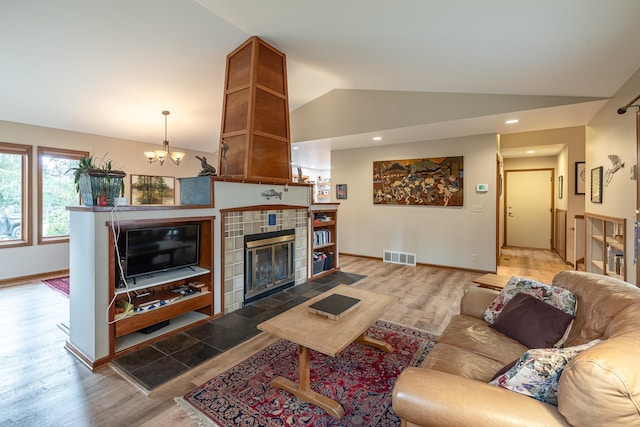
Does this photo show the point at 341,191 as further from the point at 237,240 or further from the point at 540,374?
the point at 540,374

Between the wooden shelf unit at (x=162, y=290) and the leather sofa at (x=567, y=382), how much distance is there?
2.31 meters

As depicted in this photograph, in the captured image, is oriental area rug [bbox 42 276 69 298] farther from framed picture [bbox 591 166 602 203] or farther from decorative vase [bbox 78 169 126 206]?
framed picture [bbox 591 166 602 203]

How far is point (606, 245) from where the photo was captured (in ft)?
11.5

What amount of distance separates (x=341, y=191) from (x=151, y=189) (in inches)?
162

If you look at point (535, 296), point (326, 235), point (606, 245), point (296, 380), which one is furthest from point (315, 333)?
point (606, 245)

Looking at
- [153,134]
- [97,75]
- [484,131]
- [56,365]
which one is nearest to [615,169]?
[484,131]

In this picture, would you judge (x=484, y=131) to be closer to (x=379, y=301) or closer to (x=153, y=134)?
(x=379, y=301)

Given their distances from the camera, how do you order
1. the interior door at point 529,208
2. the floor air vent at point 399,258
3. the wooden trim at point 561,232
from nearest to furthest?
the floor air vent at point 399,258 < the wooden trim at point 561,232 < the interior door at point 529,208

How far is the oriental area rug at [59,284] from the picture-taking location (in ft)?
13.3

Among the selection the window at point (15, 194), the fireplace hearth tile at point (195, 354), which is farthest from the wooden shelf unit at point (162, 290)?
the window at point (15, 194)

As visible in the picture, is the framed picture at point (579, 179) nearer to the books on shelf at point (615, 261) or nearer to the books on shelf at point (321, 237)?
the books on shelf at point (615, 261)

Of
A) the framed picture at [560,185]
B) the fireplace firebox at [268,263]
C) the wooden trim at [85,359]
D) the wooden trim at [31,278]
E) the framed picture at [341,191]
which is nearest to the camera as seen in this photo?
the wooden trim at [85,359]

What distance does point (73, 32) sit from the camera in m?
2.84

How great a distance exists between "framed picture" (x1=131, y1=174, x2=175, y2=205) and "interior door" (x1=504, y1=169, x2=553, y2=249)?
865cm
